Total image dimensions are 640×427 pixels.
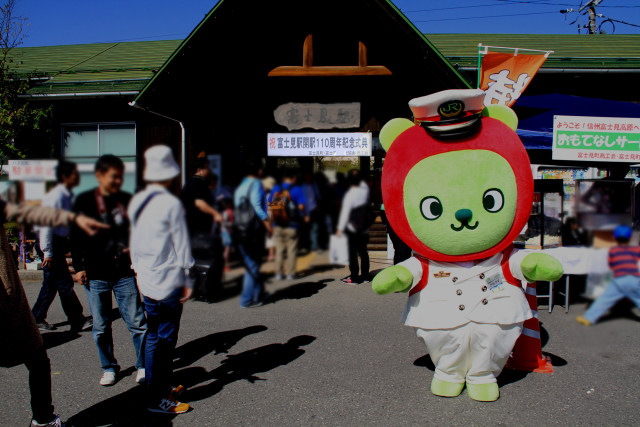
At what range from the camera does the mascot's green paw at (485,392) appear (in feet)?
→ 10.8

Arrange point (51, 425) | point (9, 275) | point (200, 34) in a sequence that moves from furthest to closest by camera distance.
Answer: point (51, 425)
point (9, 275)
point (200, 34)

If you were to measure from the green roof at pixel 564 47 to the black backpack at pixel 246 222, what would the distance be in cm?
778

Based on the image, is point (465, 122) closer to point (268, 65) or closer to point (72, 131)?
point (268, 65)

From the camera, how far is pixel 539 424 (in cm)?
303

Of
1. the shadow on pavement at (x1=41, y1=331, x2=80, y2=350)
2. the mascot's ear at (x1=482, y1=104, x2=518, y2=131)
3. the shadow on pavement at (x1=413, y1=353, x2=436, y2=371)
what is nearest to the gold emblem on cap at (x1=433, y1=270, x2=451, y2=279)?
the mascot's ear at (x1=482, y1=104, x2=518, y2=131)

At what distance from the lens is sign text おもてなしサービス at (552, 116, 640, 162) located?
185 centimetres

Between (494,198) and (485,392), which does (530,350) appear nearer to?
(485,392)

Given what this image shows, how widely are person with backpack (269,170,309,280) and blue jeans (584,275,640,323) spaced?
0.72m

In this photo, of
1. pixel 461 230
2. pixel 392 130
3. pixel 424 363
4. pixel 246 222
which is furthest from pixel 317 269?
pixel 424 363

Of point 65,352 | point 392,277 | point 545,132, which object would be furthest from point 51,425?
point 545,132

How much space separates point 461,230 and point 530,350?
168 centimetres

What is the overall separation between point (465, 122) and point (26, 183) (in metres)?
2.21

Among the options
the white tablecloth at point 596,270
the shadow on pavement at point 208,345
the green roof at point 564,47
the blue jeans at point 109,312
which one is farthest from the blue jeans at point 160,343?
the green roof at point 564,47

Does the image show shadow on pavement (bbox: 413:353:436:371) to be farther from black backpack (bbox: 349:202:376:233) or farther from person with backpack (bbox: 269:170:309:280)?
person with backpack (bbox: 269:170:309:280)
